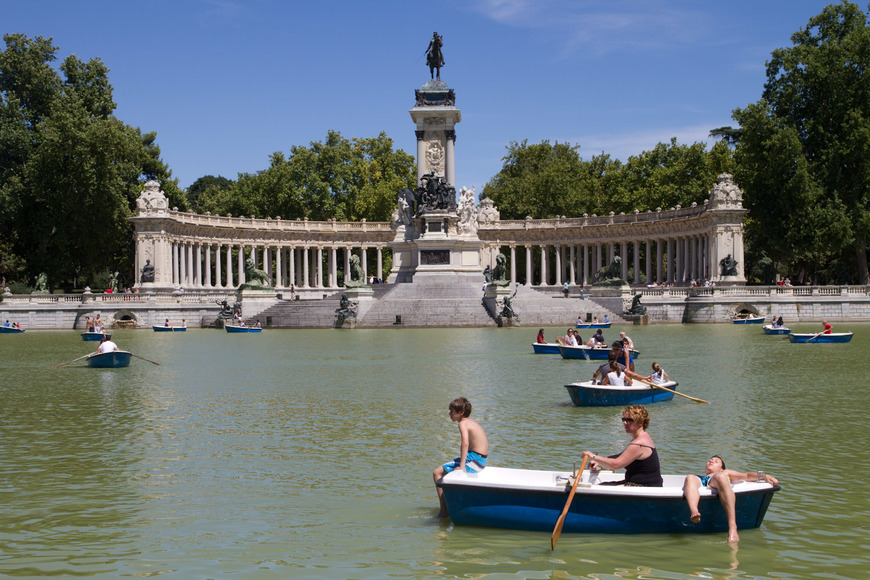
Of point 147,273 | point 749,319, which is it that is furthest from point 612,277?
point 147,273

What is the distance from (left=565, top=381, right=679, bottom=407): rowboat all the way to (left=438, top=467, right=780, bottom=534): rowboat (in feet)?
31.1

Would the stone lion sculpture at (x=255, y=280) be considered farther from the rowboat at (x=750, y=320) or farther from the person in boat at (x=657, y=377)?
the person in boat at (x=657, y=377)

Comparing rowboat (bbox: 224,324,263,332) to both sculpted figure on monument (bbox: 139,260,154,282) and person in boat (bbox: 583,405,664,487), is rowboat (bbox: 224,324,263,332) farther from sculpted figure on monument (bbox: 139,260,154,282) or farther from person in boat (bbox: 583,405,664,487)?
person in boat (bbox: 583,405,664,487)

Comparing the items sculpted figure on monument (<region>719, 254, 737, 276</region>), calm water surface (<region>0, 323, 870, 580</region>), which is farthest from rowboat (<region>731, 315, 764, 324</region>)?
calm water surface (<region>0, 323, 870, 580</region>)

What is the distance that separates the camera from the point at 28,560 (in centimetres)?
1047

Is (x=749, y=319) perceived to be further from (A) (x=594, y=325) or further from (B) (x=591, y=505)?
(B) (x=591, y=505)

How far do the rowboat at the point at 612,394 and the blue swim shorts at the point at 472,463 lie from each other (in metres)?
9.29

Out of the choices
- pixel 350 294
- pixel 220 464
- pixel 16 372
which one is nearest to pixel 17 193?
pixel 350 294

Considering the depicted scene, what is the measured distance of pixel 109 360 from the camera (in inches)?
1224

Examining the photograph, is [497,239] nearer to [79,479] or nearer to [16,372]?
[16,372]

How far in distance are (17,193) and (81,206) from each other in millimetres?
5541

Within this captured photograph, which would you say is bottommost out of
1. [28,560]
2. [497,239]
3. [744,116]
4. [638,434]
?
[28,560]

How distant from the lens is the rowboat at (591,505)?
10938mm

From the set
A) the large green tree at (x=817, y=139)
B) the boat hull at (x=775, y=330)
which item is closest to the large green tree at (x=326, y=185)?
the large green tree at (x=817, y=139)
